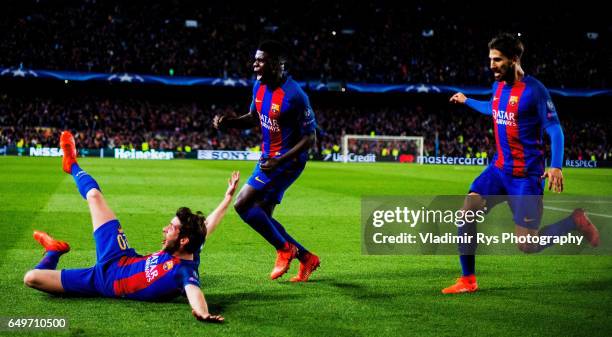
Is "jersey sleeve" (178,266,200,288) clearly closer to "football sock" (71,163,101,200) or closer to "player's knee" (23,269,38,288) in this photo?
"player's knee" (23,269,38,288)

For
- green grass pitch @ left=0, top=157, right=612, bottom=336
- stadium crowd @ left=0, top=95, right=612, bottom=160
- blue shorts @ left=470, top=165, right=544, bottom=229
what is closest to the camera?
green grass pitch @ left=0, top=157, right=612, bottom=336

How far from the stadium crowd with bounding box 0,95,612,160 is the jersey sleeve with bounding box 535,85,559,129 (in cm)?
3828

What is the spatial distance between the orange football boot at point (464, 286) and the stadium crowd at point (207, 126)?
38.1 meters

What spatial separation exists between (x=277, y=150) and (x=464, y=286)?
232 centimetres

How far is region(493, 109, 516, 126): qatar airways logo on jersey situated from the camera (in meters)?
6.25

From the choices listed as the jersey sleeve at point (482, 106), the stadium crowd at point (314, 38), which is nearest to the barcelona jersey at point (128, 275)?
the jersey sleeve at point (482, 106)

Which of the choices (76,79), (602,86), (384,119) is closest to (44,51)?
(76,79)

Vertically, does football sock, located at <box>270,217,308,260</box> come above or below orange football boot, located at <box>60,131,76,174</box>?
below

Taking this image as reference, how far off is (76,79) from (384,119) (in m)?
22.9

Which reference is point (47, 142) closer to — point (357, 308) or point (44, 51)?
point (44, 51)

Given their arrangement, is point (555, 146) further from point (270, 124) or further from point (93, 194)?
point (93, 194)

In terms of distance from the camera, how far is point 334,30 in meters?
52.9

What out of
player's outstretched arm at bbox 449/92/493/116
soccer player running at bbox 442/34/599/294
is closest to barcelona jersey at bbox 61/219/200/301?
soccer player running at bbox 442/34/599/294

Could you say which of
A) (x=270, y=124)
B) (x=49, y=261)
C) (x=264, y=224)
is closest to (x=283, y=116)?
(x=270, y=124)
